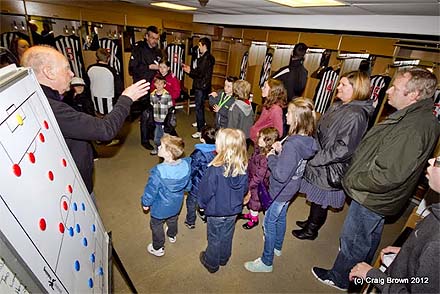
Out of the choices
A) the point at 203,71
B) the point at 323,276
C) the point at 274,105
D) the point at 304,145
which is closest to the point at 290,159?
the point at 304,145

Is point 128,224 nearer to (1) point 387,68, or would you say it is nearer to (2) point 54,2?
(1) point 387,68

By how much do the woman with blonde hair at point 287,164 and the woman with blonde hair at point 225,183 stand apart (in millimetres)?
280

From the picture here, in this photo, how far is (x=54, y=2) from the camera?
4.41 m

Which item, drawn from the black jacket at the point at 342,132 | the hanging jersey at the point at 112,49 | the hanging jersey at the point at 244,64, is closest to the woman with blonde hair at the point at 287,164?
the black jacket at the point at 342,132

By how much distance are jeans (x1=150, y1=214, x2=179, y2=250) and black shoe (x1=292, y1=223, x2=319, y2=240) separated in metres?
1.30

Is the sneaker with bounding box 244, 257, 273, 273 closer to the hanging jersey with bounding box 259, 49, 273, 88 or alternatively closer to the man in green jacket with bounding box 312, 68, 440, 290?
the man in green jacket with bounding box 312, 68, 440, 290

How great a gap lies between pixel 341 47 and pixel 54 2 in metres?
5.08

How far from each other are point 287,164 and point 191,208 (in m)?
1.14

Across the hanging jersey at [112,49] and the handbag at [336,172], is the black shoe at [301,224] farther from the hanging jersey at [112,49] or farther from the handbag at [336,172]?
the hanging jersey at [112,49]

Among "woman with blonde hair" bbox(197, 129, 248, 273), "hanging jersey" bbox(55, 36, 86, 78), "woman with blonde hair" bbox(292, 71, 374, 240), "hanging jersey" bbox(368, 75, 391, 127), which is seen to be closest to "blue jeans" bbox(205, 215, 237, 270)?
"woman with blonde hair" bbox(197, 129, 248, 273)

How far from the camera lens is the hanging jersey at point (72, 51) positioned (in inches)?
185

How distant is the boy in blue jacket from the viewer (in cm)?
188

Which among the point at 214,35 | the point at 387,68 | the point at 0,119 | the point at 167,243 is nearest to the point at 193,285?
the point at 167,243

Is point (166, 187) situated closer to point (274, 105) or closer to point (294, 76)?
point (274, 105)
